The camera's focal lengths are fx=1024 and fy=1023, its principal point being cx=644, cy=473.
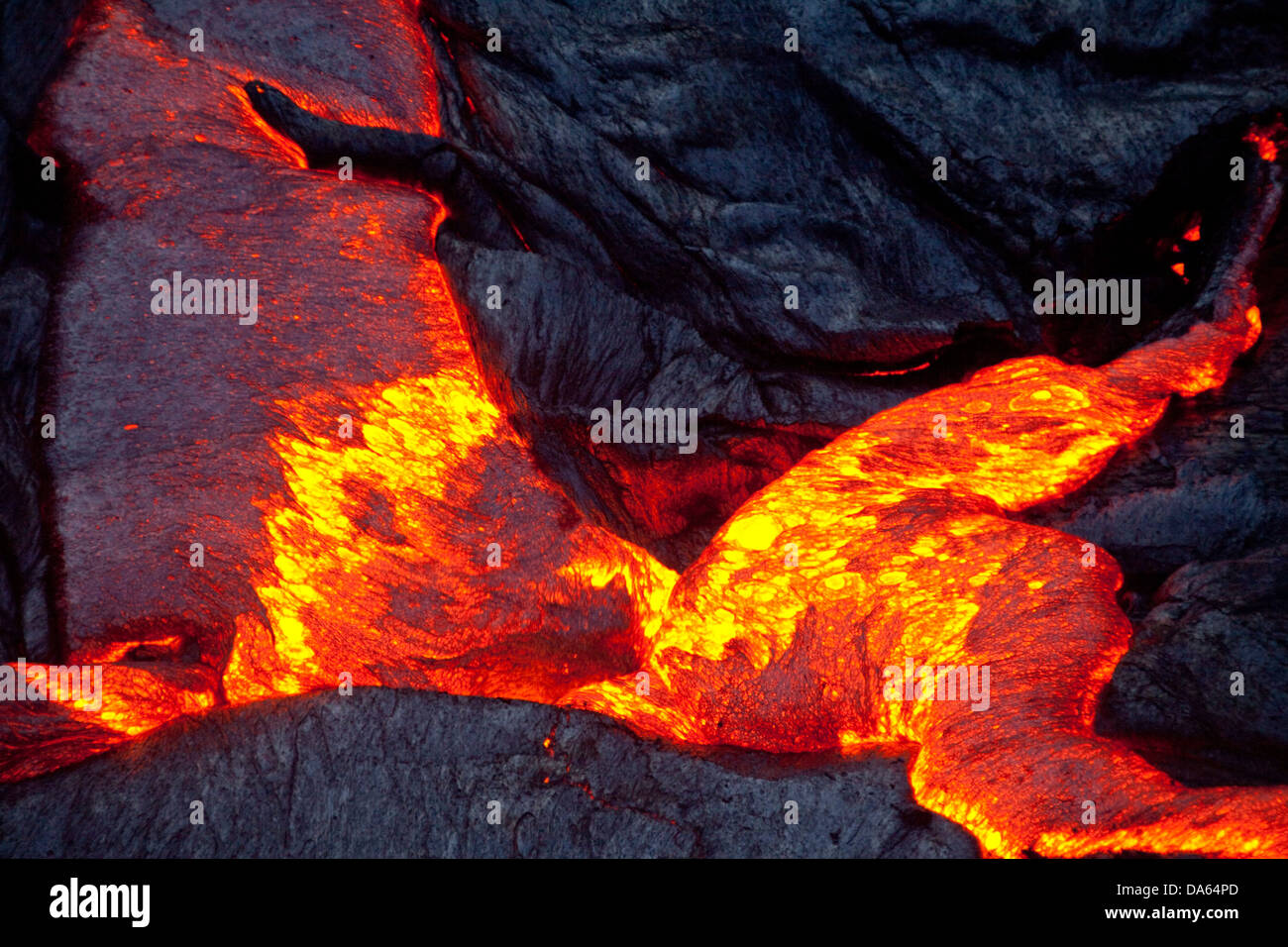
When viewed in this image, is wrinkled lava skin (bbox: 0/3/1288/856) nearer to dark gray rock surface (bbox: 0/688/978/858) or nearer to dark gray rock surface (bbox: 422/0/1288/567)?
dark gray rock surface (bbox: 0/688/978/858)

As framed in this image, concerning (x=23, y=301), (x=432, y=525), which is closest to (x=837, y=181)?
(x=432, y=525)

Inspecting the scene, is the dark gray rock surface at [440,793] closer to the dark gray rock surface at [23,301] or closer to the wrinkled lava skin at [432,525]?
the wrinkled lava skin at [432,525]

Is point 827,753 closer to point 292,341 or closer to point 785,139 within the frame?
point 292,341

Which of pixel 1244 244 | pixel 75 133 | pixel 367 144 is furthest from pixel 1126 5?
pixel 75 133

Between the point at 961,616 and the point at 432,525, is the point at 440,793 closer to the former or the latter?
the point at 432,525

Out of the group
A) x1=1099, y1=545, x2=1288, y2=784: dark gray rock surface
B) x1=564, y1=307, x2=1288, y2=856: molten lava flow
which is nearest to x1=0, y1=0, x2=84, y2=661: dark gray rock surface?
x1=564, y1=307, x2=1288, y2=856: molten lava flow

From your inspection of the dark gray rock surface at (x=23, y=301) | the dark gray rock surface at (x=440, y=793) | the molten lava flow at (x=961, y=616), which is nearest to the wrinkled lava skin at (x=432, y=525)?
the molten lava flow at (x=961, y=616)
